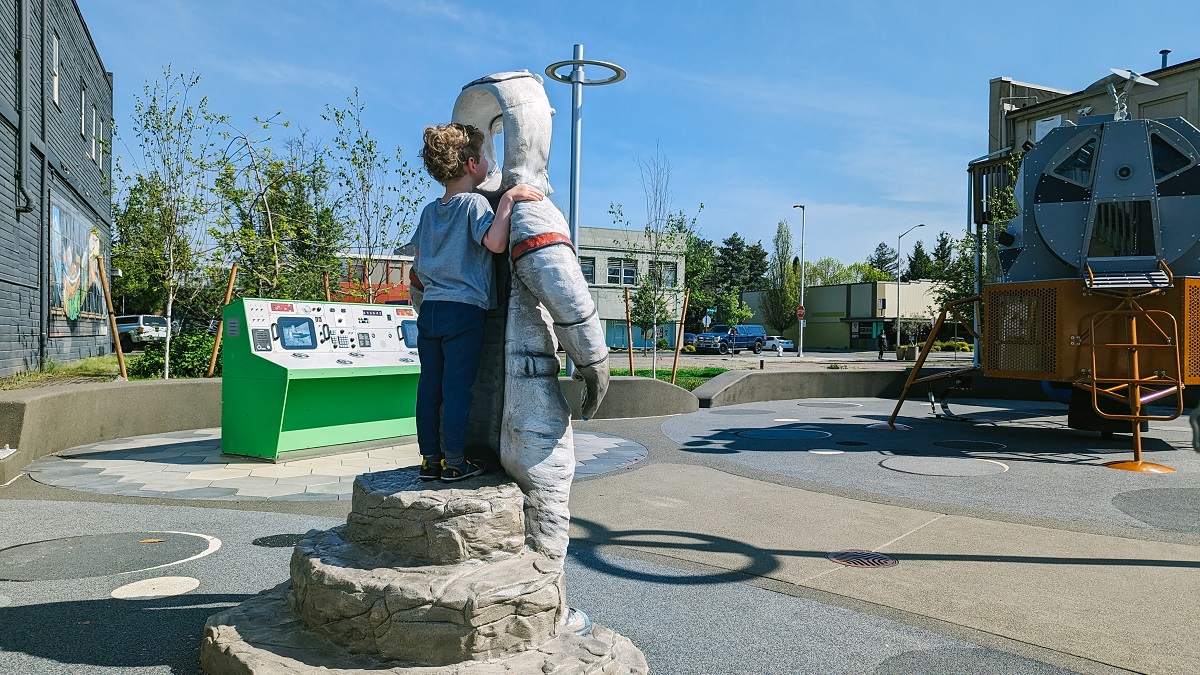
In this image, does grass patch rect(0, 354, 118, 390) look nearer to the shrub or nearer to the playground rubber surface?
the shrub

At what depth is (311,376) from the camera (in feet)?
27.5

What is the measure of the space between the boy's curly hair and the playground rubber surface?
86.2 inches

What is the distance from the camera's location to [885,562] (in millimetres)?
5078

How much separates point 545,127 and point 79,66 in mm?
20798

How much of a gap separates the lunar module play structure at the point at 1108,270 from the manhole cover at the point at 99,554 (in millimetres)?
9025

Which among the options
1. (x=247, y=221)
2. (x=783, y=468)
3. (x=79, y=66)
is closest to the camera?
(x=783, y=468)

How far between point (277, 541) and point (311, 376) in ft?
11.1

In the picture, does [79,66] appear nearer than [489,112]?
No

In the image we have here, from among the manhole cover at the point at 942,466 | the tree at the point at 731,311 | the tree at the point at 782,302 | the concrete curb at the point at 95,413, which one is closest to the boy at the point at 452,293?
the concrete curb at the point at 95,413

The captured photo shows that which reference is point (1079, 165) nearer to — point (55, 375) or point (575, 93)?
point (575, 93)

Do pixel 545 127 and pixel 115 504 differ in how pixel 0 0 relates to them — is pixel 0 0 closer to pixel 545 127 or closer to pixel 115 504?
pixel 115 504

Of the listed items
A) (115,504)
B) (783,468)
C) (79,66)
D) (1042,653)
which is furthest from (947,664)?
(79,66)

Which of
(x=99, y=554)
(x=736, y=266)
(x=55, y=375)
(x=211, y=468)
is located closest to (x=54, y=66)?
(x=55, y=375)

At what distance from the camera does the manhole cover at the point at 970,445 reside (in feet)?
33.9
